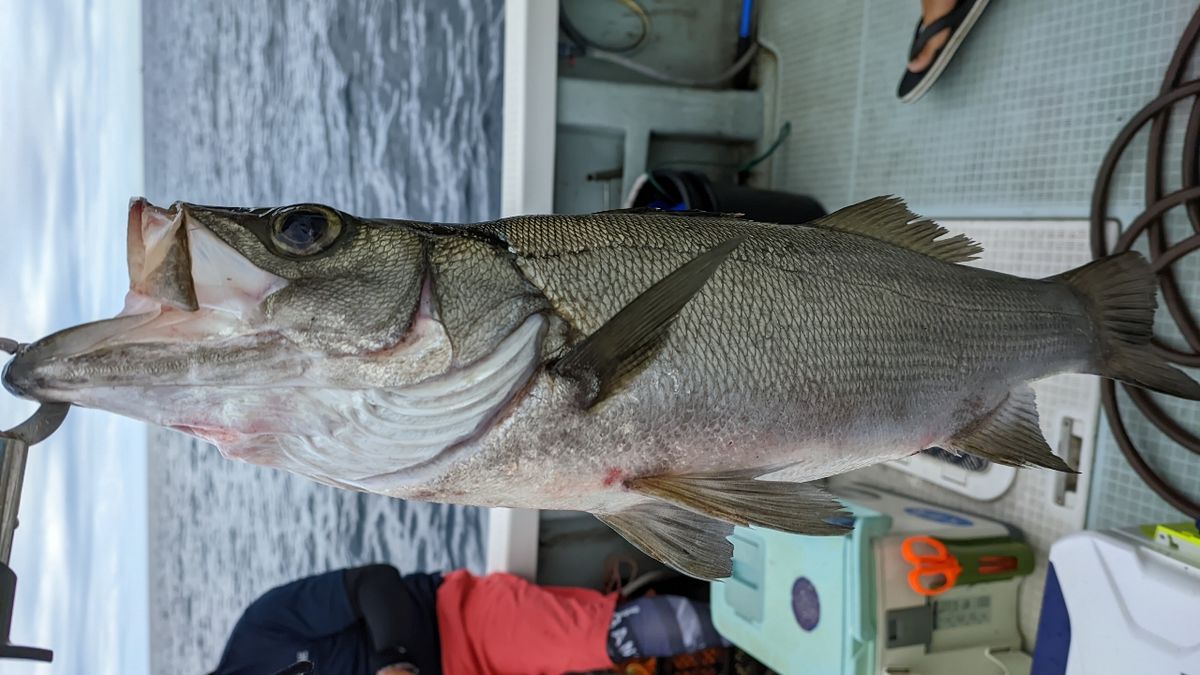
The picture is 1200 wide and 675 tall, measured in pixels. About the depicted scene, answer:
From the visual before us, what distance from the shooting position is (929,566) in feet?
→ 6.60

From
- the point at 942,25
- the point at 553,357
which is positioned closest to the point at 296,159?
the point at 942,25

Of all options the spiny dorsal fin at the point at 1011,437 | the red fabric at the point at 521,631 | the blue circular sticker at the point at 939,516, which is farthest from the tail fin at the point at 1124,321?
the red fabric at the point at 521,631

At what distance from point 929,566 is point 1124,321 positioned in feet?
3.46

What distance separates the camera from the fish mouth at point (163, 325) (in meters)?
0.68

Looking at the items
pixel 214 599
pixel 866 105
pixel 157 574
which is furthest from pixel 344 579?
pixel 157 574

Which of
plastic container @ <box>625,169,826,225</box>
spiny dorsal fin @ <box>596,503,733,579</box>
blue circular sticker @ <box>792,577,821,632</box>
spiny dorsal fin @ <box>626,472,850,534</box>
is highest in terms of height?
plastic container @ <box>625,169,826,225</box>

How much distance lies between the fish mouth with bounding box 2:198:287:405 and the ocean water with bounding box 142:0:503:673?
265cm

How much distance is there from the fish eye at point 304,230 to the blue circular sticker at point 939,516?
207 centimetres

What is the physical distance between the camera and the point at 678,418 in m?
0.86

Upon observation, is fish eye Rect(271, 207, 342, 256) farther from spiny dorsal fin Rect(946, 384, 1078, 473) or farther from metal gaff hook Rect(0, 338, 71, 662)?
spiny dorsal fin Rect(946, 384, 1078, 473)

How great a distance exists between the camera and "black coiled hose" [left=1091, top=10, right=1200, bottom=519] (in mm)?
1809

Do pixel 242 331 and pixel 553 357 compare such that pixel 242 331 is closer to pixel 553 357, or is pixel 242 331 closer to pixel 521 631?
pixel 553 357

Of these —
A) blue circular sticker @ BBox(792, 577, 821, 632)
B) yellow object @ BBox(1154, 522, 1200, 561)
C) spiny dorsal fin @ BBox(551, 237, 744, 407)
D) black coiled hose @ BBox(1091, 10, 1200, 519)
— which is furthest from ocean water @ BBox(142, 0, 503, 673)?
spiny dorsal fin @ BBox(551, 237, 744, 407)

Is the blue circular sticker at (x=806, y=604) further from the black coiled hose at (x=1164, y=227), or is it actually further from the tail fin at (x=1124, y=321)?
the tail fin at (x=1124, y=321)
